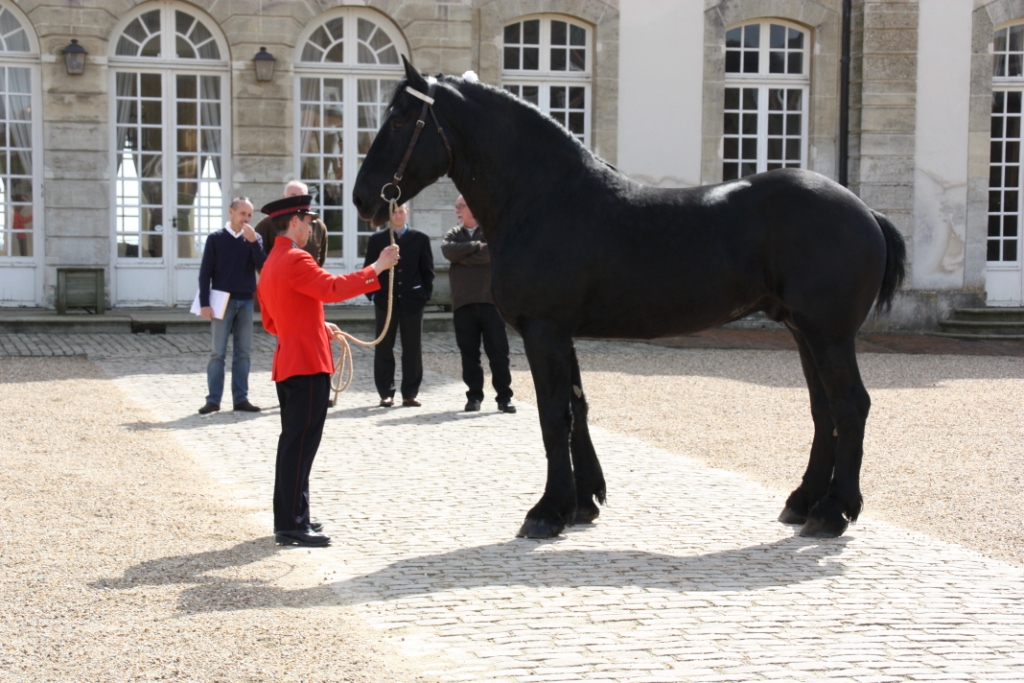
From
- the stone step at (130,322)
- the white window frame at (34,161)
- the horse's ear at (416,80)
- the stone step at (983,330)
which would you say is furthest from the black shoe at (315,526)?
the stone step at (983,330)

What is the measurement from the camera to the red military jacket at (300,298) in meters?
5.96

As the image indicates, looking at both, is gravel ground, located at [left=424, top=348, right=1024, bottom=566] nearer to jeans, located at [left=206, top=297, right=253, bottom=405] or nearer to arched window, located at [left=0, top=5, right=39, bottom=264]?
jeans, located at [left=206, top=297, right=253, bottom=405]

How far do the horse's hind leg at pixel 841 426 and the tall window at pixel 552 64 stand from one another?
12135 millimetres

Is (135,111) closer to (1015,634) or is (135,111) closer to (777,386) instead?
(777,386)

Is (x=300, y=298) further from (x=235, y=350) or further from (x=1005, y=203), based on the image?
(x=1005, y=203)

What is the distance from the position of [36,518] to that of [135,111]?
1151 centimetres

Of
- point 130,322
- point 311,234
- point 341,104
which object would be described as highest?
point 341,104

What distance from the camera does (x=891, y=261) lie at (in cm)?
635

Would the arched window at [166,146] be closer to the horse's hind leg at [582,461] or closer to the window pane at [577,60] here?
the window pane at [577,60]

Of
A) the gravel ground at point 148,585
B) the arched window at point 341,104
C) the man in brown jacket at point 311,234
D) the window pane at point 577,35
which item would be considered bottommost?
the gravel ground at point 148,585

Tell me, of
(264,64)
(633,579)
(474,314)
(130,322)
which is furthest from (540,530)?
(264,64)

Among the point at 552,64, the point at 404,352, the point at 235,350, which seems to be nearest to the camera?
the point at 235,350

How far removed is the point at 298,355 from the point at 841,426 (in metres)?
2.53

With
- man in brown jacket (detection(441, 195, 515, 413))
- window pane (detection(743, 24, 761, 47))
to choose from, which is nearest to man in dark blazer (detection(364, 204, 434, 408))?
man in brown jacket (detection(441, 195, 515, 413))
